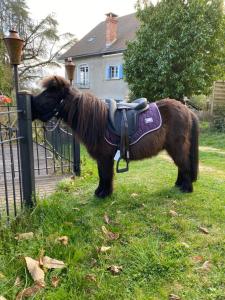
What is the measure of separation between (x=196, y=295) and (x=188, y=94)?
1041 cm

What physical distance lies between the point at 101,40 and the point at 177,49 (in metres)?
11.7

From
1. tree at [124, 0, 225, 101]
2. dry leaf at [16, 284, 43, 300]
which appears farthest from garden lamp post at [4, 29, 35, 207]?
tree at [124, 0, 225, 101]

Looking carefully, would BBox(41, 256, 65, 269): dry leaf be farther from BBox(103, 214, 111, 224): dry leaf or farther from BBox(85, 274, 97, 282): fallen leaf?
BBox(103, 214, 111, 224): dry leaf

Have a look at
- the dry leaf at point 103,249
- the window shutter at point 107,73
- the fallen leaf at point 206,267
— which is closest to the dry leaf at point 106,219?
the dry leaf at point 103,249

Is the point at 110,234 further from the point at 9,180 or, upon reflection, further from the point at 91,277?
the point at 9,180

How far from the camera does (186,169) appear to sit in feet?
12.2

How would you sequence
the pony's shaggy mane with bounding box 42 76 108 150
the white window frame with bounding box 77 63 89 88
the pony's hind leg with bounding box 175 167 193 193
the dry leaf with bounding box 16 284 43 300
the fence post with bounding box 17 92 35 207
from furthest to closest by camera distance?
the white window frame with bounding box 77 63 89 88
the pony's hind leg with bounding box 175 167 193 193
the pony's shaggy mane with bounding box 42 76 108 150
the fence post with bounding box 17 92 35 207
the dry leaf with bounding box 16 284 43 300

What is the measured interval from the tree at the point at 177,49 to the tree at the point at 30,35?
954cm

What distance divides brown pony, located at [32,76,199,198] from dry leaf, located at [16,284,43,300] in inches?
68.2

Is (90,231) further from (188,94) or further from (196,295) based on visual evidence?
(188,94)

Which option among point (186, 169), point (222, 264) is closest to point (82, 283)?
point (222, 264)

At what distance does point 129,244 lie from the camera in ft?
8.12

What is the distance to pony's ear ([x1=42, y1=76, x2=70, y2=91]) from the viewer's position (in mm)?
3037

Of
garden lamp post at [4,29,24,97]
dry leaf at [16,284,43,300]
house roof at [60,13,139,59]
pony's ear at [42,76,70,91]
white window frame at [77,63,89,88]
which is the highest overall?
house roof at [60,13,139,59]
